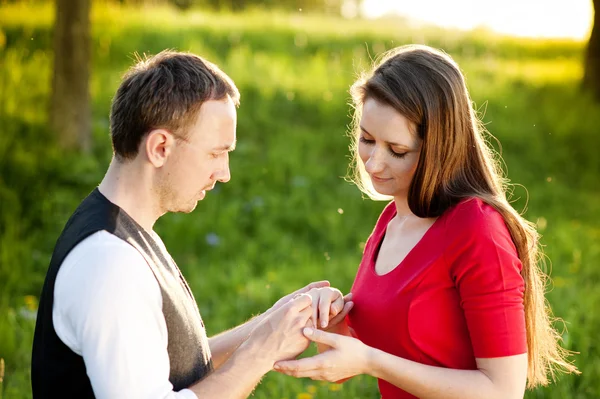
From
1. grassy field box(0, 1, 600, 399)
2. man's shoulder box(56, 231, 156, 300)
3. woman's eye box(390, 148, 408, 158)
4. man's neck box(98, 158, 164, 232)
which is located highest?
woman's eye box(390, 148, 408, 158)

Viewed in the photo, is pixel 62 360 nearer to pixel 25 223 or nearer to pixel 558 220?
pixel 25 223

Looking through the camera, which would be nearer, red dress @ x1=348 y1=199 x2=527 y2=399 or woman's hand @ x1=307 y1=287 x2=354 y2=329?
red dress @ x1=348 y1=199 x2=527 y2=399

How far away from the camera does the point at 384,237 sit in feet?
9.43

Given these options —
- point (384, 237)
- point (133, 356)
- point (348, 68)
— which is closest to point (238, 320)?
point (384, 237)

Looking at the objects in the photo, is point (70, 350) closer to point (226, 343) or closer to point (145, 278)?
point (145, 278)

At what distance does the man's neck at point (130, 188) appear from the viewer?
223 cm

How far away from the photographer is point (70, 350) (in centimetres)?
208

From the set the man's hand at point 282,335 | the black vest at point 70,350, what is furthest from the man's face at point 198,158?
the man's hand at point 282,335

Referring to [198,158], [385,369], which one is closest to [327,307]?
[385,369]

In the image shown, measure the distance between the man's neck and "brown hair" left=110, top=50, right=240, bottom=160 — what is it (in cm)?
4

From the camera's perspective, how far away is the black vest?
6.88ft

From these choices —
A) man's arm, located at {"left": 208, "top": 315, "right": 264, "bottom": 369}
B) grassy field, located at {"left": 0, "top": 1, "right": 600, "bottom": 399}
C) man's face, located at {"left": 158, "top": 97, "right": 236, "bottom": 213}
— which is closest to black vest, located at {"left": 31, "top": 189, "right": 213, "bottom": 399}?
man's face, located at {"left": 158, "top": 97, "right": 236, "bottom": 213}

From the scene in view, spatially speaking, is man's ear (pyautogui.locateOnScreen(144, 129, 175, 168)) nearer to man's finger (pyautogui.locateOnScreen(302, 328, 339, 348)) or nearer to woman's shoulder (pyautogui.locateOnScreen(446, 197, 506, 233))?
man's finger (pyautogui.locateOnScreen(302, 328, 339, 348))

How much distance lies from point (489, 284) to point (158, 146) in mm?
1007
